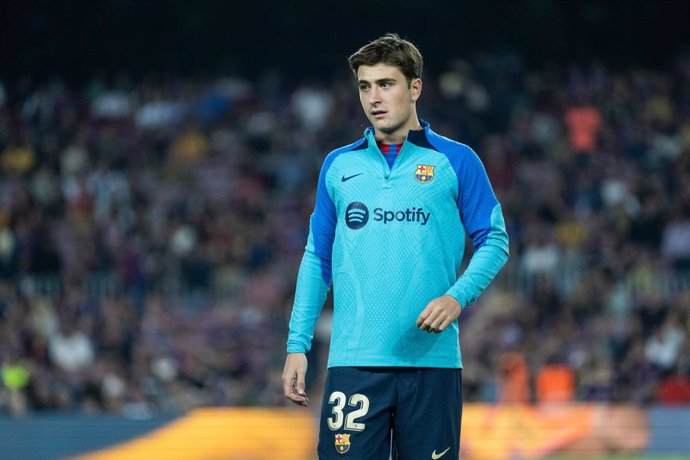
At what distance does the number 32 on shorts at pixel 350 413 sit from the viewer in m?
4.45

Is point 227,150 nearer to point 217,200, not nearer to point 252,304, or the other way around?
point 217,200

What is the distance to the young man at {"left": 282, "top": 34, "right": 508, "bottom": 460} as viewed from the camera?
14.6ft

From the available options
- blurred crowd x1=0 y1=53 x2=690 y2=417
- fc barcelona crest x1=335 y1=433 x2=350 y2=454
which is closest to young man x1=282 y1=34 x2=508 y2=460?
fc barcelona crest x1=335 y1=433 x2=350 y2=454

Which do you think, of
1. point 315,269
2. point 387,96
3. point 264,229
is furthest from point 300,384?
point 264,229

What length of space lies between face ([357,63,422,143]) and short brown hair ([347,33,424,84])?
2cm

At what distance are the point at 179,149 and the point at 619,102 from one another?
19.8ft

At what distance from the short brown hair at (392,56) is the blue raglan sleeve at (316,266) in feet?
1.21

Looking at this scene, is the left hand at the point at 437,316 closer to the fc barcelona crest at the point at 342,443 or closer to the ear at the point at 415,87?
the fc barcelona crest at the point at 342,443

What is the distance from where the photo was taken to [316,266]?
475 centimetres

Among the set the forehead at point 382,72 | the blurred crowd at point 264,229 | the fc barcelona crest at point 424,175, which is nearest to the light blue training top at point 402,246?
the fc barcelona crest at point 424,175

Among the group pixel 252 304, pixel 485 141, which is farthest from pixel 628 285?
pixel 252 304

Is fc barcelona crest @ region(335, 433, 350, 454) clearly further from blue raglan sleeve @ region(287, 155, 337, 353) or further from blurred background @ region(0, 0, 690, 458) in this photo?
blurred background @ region(0, 0, 690, 458)

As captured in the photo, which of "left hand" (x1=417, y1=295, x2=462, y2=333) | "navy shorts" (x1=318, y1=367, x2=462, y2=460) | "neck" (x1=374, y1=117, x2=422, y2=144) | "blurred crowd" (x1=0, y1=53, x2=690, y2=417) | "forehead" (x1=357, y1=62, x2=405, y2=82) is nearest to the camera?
"left hand" (x1=417, y1=295, x2=462, y2=333)

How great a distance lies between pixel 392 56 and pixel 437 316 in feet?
2.95
